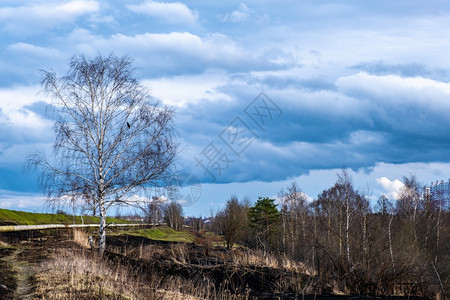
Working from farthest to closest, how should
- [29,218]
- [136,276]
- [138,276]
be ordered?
[29,218] → [136,276] → [138,276]

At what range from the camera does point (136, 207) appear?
20.0 m

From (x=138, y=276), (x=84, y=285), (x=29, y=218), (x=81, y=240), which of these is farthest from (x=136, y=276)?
(x=29, y=218)

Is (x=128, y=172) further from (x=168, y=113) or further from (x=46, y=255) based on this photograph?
(x=46, y=255)

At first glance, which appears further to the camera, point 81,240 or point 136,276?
point 81,240

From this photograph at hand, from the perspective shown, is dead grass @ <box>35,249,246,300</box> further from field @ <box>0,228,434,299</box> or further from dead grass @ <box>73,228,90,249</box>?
dead grass @ <box>73,228,90,249</box>

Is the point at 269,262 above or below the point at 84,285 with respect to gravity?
below

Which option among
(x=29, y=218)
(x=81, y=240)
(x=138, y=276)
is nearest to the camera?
(x=138, y=276)

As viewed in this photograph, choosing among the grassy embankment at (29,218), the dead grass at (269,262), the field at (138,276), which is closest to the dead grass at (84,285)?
the field at (138,276)

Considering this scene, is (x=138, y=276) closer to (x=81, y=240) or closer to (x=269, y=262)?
(x=269, y=262)

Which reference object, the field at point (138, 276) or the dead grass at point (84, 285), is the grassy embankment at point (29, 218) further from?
the dead grass at point (84, 285)

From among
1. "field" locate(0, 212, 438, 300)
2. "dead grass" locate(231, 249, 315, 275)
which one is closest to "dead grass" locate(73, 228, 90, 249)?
"field" locate(0, 212, 438, 300)

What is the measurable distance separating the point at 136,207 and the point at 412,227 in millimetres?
28981

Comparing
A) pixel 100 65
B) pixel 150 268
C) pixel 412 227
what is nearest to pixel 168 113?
pixel 100 65

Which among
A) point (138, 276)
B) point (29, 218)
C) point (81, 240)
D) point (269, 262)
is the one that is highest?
point (29, 218)
